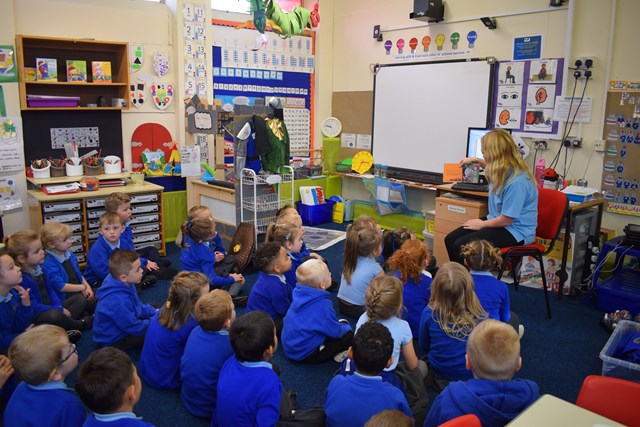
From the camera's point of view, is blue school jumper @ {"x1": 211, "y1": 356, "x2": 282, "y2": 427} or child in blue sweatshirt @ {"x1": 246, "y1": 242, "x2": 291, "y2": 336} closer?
blue school jumper @ {"x1": 211, "y1": 356, "x2": 282, "y2": 427}

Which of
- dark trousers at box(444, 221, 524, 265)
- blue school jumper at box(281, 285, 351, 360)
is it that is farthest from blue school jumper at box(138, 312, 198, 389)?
dark trousers at box(444, 221, 524, 265)

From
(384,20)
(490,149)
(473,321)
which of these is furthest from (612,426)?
(384,20)

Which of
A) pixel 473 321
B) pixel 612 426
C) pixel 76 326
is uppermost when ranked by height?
pixel 612 426

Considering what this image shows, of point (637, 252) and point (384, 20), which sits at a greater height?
point (384, 20)

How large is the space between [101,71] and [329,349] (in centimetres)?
369

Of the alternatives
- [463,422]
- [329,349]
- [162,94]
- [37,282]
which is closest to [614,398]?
[463,422]

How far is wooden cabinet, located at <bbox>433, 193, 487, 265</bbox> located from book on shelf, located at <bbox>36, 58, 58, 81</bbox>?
3.69 meters

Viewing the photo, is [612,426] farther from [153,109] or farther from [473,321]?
[153,109]

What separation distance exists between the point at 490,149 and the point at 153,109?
3644mm

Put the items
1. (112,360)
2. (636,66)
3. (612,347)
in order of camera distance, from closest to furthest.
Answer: (112,360) → (612,347) → (636,66)

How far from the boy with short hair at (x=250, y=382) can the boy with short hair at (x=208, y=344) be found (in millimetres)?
269

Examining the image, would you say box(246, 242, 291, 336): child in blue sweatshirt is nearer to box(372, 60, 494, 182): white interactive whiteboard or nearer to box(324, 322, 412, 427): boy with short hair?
box(324, 322, 412, 427): boy with short hair

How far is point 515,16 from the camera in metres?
5.01

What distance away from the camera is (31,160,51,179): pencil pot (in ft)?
15.4
